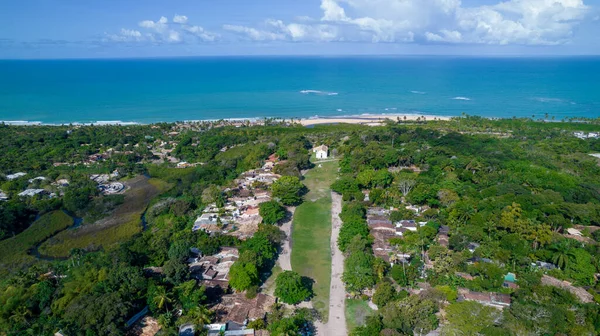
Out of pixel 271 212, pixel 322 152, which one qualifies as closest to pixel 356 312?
pixel 271 212

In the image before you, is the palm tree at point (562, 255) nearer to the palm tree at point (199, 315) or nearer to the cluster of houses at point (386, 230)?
the cluster of houses at point (386, 230)

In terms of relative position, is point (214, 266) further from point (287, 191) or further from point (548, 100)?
point (548, 100)

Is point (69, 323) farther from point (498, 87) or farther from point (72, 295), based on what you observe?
point (498, 87)

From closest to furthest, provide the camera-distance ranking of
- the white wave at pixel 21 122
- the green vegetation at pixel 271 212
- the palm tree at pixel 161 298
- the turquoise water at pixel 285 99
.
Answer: the palm tree at pixel 161 298
the green vegetation at pixel 271 212
the white wave at pixel 21 122
the turquoise water at pixel 285 99

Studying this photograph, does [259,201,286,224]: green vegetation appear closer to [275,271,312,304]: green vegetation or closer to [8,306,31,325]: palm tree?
[275,271,312,304]: green vegetation

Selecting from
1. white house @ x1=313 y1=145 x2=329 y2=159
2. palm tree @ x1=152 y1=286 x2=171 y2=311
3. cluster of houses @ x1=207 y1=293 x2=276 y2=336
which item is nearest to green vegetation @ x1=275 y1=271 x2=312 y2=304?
cluster of houses @ x1=207 y1=293 x2=276 y2=336

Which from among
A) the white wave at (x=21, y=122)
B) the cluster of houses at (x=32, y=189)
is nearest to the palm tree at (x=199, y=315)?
the cluster of houses at (x=32, y=189)

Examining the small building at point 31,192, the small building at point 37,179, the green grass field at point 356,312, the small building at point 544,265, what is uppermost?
the small building at point 37,179
